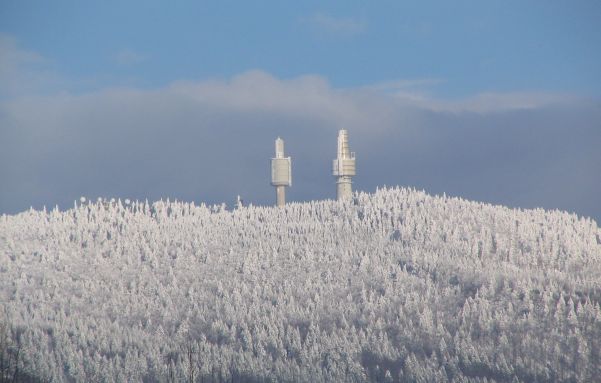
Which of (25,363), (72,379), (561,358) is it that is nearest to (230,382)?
(72,379)

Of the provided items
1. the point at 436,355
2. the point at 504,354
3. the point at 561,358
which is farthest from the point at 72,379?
the point at 561,358

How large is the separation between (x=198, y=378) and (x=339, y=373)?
31.4m

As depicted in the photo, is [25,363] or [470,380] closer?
[470,380]

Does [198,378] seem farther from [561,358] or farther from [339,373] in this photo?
[561,358]

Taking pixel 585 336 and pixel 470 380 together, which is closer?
pixel 470 380

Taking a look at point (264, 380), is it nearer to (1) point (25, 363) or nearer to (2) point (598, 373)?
(1) point (25, 363)

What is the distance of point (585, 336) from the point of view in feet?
651

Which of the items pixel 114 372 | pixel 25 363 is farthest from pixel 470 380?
pixel 25 363

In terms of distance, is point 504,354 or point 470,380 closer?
point 470,380

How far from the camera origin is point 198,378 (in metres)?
183

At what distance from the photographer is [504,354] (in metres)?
193

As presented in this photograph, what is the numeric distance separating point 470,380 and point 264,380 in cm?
4554

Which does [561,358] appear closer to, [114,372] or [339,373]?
[339,373]

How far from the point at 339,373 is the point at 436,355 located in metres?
25.9
